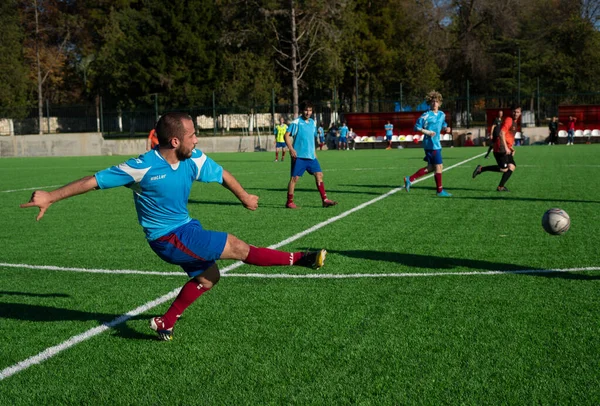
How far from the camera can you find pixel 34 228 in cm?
1078

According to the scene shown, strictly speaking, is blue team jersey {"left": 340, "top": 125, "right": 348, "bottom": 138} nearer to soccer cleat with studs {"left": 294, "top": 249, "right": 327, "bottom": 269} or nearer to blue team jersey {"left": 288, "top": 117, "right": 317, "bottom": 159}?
blue team jersey {"left": 288, "top": 117, "right": 317, "bottom": 159}

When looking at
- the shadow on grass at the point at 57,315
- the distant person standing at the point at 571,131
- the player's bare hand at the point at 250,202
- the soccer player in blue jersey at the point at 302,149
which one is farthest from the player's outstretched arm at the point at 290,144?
the distant person standing at the point at 571,131

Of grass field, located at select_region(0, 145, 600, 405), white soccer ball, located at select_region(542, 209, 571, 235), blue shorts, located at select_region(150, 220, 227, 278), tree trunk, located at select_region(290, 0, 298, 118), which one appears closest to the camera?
grass field, located at select_region(0, 145, 600, 405)

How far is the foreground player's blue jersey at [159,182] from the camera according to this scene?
182 inches

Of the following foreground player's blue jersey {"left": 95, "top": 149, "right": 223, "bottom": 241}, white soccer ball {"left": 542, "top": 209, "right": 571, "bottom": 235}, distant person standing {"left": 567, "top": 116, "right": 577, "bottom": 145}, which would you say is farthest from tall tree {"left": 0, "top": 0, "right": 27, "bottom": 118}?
foreground player's blue jersey {"left": 95, "top": 149, "right": 223, "bottom": 241}

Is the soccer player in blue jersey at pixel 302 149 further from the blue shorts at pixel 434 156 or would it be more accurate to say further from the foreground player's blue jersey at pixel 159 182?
the foreground player's blue jersey at pixel 159 182

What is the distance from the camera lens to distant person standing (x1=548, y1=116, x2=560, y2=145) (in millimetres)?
40500

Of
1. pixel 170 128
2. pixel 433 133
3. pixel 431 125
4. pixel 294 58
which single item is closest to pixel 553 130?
pixel 294 58

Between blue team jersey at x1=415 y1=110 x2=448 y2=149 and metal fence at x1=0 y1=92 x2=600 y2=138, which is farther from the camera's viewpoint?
metal fence at x1=0 y1=92 x2=600 y2=138

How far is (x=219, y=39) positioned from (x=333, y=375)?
54.9 metres

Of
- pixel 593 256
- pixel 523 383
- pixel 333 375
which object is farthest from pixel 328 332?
pixel 593 256

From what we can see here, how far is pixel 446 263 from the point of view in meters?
7.25

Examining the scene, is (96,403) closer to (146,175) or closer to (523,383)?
(146,175)

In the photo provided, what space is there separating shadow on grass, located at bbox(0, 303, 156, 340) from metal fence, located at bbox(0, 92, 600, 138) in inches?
1471
